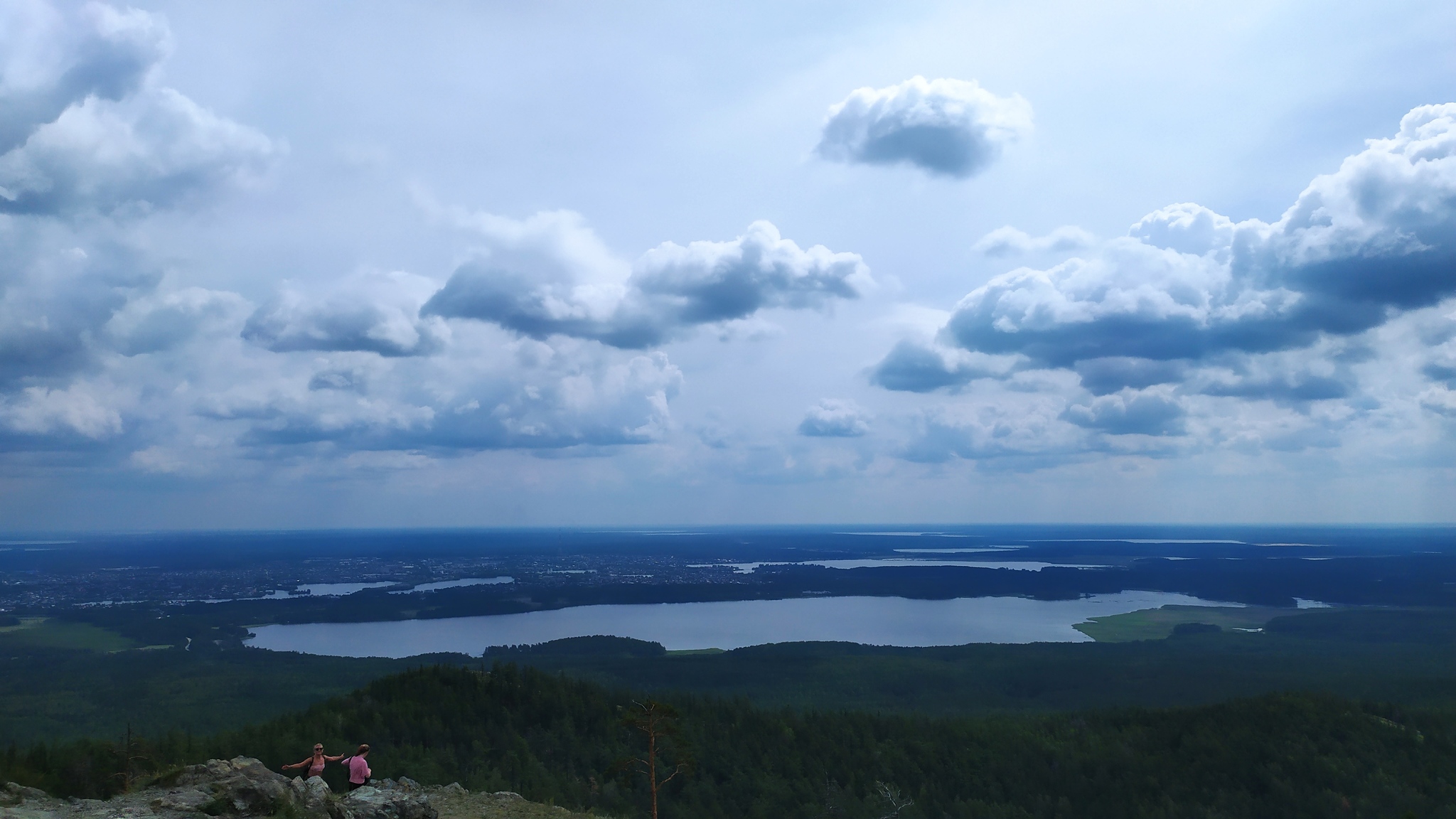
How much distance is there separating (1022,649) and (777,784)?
95585 millimetres

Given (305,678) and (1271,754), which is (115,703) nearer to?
(305,678)

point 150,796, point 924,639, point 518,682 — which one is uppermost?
point 150,796

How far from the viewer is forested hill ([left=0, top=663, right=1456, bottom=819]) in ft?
175

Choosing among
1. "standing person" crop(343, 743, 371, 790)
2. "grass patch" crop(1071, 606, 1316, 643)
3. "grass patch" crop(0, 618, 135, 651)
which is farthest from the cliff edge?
"grass patch" crop(1071, 606, 1316, 643)

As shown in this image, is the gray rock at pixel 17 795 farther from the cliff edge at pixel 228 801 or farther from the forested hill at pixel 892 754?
the forested hill at pixel 892 754

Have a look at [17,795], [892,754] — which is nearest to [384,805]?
[17,795]

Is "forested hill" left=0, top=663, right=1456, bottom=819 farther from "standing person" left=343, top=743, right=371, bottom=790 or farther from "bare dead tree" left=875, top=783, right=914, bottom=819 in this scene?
"standing person" left=343, top=743, right=371, bottom=790

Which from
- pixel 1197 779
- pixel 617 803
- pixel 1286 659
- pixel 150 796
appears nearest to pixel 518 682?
pixel 617 803

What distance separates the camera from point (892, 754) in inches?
2712

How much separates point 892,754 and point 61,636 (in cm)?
17580

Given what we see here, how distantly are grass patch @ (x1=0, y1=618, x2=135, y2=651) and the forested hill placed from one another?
12562 cm

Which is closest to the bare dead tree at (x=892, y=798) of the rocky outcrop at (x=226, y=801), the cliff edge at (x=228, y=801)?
the cliff edge at (x=228, y=801)

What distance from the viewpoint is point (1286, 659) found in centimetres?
13275

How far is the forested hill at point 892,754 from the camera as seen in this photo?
175 feet
